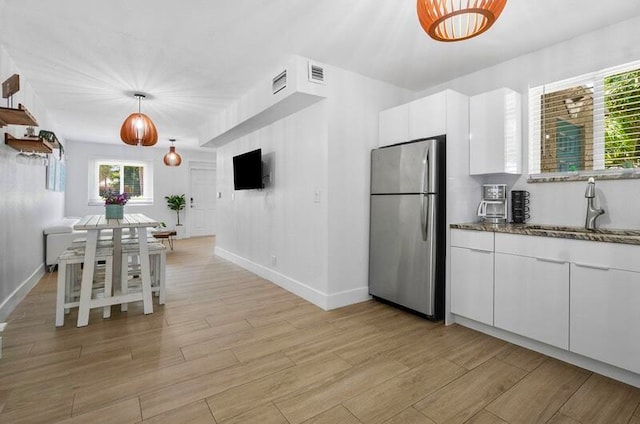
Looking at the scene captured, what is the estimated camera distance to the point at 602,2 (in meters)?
2.18

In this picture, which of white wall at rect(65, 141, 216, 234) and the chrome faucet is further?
white wall at rect(65, 141, 216, 234)

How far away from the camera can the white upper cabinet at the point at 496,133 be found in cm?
280

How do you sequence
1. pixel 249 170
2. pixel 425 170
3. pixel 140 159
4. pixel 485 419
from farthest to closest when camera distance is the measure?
pixel 140 159
pixel 249 170
pixel 425 170
pixel 485 419

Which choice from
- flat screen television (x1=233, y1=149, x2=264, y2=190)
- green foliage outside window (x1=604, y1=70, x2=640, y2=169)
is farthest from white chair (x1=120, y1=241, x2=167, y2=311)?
green foliage outside window (x1=604, y1=70, x2=640, y2=169)

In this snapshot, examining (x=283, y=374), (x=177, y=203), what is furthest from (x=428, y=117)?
(x=177, y=203)

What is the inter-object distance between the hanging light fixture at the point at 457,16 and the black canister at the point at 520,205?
188cm

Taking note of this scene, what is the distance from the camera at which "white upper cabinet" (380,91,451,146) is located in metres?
2.90

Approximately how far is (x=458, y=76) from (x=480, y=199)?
1388 millimetres

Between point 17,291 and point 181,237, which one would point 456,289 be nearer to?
point 17,291

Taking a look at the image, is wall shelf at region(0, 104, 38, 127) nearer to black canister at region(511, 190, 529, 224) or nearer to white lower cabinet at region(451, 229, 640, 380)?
white lower cabinet at region(451, 229, 640, 380)

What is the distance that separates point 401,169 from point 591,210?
1498 mm

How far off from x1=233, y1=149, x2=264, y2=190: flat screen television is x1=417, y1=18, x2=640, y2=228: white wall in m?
2.76

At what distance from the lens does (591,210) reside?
2.41 m

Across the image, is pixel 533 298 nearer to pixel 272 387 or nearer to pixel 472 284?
pixel 472 284
